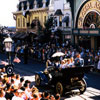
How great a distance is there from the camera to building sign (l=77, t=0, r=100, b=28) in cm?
2770

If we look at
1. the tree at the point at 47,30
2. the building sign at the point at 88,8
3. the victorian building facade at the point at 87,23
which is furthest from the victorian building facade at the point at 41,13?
the building sign at the point at 88,8

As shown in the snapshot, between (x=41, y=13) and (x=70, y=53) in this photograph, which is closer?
(x=70, y=53)

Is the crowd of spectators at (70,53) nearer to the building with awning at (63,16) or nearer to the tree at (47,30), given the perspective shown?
the tree at (47,30)

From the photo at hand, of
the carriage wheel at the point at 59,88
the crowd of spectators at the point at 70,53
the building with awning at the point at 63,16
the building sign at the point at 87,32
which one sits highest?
the building with awning at the point at 63,16

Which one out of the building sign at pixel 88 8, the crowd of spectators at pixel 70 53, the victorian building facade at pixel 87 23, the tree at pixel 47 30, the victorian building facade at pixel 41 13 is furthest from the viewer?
the victorian building facade at pixel 41 13

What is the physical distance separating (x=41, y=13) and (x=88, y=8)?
40.9ft

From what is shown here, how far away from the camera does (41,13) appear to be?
1567 inches

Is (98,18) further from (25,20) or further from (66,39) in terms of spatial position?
(25,20)

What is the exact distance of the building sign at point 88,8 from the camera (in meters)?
27.7

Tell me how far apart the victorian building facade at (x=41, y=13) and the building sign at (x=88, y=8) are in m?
2.54

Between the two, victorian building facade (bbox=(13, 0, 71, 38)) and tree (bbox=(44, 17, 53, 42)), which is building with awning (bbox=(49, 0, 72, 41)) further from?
tree (bbox=(44, 17, 53, 42))

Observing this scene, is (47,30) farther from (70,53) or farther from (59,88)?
(59,88)

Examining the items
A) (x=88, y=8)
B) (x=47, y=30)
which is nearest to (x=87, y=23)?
(x=88, y=8)

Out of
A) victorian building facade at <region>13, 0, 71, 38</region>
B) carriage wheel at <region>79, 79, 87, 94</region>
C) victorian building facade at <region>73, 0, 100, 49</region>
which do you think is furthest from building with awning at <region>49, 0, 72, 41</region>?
carriage wheel at <region>79, 79, 87, 94</region>
